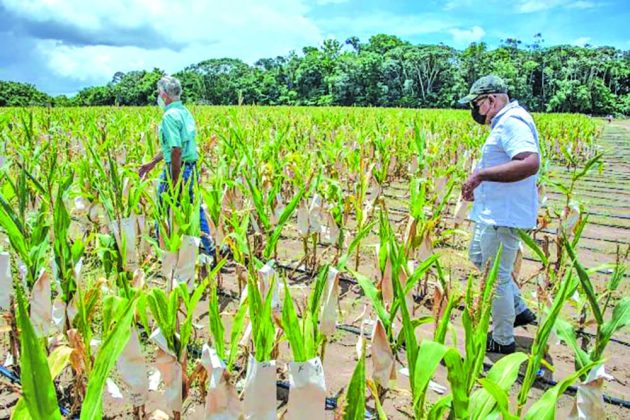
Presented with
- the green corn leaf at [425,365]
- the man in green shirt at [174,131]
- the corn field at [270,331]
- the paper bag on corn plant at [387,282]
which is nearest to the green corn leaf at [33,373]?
the corn field at [270,331]

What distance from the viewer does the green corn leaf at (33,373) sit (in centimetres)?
81

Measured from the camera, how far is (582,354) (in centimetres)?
151

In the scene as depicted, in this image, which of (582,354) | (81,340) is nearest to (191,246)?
(81,340)

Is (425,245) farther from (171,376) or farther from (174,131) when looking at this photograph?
(174,131)

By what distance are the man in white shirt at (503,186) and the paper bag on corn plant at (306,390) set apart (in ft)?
4.61

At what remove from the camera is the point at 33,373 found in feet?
2.71

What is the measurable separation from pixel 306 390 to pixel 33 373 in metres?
0.68

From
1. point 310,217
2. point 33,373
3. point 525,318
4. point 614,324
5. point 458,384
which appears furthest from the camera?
point 310,217

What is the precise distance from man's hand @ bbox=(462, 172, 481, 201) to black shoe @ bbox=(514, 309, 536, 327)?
0.78 m

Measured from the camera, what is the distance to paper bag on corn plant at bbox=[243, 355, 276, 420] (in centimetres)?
134

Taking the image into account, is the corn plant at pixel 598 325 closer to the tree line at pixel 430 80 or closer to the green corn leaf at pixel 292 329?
the green corn leaf at pixel 292 329

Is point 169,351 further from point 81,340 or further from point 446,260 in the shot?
point 446,260

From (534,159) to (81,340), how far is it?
2056mm

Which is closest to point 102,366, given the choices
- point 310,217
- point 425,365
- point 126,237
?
point 425,365
